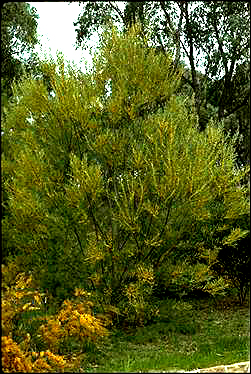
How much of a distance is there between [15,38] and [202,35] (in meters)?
6.48

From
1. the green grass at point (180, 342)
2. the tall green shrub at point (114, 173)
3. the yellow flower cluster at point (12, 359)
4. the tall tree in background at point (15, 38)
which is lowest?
the green grass at point (180, 342)

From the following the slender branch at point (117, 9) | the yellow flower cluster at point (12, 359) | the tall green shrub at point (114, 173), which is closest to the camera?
the yellow flower cluster at point (12, 359)

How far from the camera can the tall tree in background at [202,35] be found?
11.4 meters

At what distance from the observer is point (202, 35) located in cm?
1246

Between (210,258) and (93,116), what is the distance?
8.25 feet

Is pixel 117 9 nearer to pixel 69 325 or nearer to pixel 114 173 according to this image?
pixel 114 173

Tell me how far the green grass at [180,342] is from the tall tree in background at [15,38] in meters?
2.89

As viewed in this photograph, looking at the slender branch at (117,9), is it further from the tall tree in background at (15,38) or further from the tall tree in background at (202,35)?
the tall tree in background at (15,38)

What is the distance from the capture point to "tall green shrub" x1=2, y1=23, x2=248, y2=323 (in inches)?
258

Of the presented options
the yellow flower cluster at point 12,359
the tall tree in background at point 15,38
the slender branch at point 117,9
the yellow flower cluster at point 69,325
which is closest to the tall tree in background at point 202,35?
the slender branch at point 117,9

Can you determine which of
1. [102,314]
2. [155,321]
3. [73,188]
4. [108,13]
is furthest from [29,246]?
[108,13]

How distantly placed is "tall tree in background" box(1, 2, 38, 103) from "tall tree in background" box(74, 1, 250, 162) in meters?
3.47

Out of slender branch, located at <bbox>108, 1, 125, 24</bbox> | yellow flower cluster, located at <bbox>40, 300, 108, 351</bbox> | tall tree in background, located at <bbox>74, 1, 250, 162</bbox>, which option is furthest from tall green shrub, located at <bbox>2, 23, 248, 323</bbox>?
tall tree in background, located at <bbox>74, 1, 250, 162</bbox>

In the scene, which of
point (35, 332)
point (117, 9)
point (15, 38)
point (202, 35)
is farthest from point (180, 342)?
point (202, 35)
